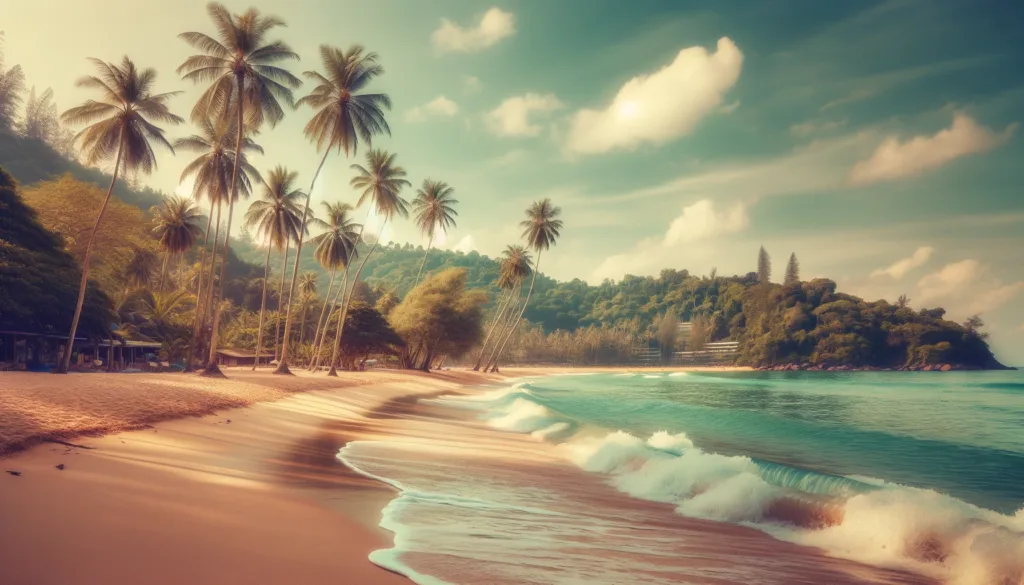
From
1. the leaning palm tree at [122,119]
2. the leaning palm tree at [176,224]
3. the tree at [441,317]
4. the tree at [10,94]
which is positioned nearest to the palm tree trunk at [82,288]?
the leaning palm tree at [122,119]

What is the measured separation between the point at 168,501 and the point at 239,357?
51.3 metres

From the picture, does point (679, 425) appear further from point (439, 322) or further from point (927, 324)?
point (927, 324)

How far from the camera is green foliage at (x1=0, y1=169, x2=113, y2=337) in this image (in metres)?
23.2

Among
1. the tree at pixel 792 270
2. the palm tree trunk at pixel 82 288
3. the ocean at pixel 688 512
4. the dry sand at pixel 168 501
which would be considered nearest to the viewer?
the dry sand at pixel 168 501

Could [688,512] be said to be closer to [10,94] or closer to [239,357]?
[239,357]

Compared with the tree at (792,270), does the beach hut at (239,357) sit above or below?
below

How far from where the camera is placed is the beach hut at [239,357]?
167 ft

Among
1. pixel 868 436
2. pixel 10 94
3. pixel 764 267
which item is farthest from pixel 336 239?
pixel 764 267

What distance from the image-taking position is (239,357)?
51.7m

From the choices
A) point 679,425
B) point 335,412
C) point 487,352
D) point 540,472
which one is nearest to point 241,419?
point 335,412

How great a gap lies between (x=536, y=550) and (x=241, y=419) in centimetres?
1071

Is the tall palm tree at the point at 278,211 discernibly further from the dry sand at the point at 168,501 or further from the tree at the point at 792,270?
the tree at the point at 792,270

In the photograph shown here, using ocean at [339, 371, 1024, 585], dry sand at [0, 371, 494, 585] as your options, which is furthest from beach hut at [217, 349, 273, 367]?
ocean at [339, 371, 1024, 585]

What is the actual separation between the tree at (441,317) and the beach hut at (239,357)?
44.5 feet
